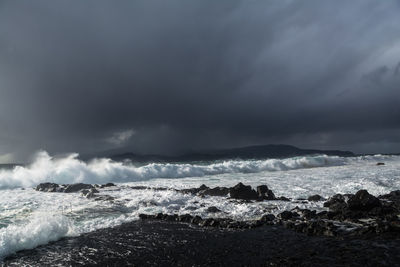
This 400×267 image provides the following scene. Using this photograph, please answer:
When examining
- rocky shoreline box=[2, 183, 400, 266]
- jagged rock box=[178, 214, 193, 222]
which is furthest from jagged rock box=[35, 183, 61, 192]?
jagged rock box=[178, 214, 193, 222]

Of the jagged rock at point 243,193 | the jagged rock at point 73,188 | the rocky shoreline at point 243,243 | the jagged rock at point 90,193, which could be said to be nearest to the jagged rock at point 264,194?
the jagged rock at point 243,193

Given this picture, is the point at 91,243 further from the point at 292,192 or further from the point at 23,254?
the point at 292,192

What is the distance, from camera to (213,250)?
10047 millimetres

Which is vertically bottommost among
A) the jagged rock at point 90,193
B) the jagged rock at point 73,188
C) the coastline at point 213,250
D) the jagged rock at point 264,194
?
the coastline at point 213,250

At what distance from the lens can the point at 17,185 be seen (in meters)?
42.1

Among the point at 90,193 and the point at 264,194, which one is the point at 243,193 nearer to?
the point at 264,194

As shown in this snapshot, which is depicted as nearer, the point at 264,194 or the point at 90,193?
the point at 264,194

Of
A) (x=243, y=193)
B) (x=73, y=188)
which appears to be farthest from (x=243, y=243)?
(x=73, y=188)

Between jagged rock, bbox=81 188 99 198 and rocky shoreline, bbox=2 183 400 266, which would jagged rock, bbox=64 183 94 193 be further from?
rocky shoreline, bbox=2 183 400 266

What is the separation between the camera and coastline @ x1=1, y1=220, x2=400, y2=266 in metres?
8.82

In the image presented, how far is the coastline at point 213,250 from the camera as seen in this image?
8.82 meters

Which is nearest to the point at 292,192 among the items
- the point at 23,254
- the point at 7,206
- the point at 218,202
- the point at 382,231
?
the point at 218,202

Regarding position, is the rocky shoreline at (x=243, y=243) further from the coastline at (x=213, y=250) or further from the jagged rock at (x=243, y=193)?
the jagged rock at (x=243, y=193)

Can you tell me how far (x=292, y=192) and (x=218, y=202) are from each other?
8417 millimetres
